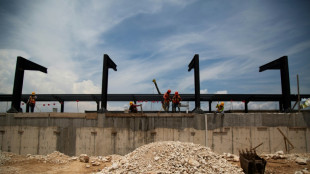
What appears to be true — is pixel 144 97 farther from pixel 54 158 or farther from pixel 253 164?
pixel 253 164

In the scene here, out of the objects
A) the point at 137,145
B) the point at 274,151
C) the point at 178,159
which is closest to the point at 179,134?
the point at 137,145

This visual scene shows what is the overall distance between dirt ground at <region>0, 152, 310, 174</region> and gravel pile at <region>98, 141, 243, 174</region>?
2107 mm

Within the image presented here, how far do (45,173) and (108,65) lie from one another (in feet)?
25.1

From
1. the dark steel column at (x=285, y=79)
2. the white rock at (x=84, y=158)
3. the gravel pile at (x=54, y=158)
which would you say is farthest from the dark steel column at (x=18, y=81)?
the dark steel column at (x=285, y=79)

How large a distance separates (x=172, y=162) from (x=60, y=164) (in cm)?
710

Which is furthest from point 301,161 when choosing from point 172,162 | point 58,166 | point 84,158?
point 58,166

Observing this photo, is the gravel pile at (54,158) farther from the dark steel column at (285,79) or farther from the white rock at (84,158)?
the dark steel column at (285,79)

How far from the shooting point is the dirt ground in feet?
30.7

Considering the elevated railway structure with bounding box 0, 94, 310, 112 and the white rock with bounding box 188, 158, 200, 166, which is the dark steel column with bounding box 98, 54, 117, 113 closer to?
the elevated railway structure with bounding box 0, 94, 310, 112

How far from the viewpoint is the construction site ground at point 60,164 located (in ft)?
30.9

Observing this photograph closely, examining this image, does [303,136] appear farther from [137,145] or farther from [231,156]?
[137,145]

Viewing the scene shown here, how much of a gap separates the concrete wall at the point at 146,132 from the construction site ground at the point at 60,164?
1.52 feet

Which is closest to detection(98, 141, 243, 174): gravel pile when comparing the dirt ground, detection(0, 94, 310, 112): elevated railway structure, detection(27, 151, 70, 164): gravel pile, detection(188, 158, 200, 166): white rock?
detection(188, 158, 200, 166): white rock

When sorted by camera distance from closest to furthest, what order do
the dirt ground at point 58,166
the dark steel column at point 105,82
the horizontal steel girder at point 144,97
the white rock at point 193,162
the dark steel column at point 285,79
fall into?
Result: the white rock at point 193,162
the dirt ground at point 58,166
the dark steel column at point 105,82
the dark steel column at point 285,79
the horizontal steel girder at point 144,97
